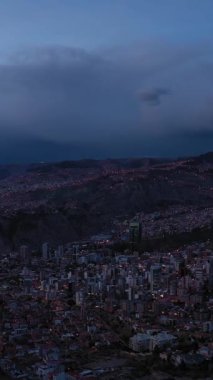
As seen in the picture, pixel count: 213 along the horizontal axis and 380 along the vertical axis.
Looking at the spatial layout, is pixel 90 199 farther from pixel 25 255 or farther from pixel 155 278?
pixel 155 278

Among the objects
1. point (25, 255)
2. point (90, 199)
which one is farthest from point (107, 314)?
point (90, 199)

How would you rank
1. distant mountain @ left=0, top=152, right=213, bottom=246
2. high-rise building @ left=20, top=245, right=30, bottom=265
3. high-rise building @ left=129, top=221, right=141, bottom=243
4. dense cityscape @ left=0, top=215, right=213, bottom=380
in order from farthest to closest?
distant mountain @ left=0, top=152, right=213, bottom=246 < high-rise building @ left=129, top=221, right=141, bottom=243 < high-rise building @ left=20, top=245, right=30, bottom=265 < dense cityscape @ left=0, top=215, right=213, bottom=380

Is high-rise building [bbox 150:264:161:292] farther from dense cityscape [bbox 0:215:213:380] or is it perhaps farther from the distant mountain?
the distant mountain

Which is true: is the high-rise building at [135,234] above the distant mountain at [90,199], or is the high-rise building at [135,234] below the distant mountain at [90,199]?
below

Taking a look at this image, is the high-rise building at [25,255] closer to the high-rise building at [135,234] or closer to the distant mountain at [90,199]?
the distant mountain at [90,199]

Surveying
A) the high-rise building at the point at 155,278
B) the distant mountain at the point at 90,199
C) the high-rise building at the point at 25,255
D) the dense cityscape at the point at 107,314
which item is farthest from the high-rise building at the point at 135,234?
the high-rise building at the point at 155,278

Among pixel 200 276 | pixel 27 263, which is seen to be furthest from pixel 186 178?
pixel 200 276

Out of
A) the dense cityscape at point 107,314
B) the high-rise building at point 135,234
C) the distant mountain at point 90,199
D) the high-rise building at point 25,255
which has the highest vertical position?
the distant mountain at point 90,199

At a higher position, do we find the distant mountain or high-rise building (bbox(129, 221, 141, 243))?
the distant mountain

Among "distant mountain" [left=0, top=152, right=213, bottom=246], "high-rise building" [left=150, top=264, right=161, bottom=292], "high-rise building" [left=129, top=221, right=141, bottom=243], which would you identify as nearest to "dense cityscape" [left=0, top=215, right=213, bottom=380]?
"high-rise building" [left=150, top=264, right=161, bottom=292]
